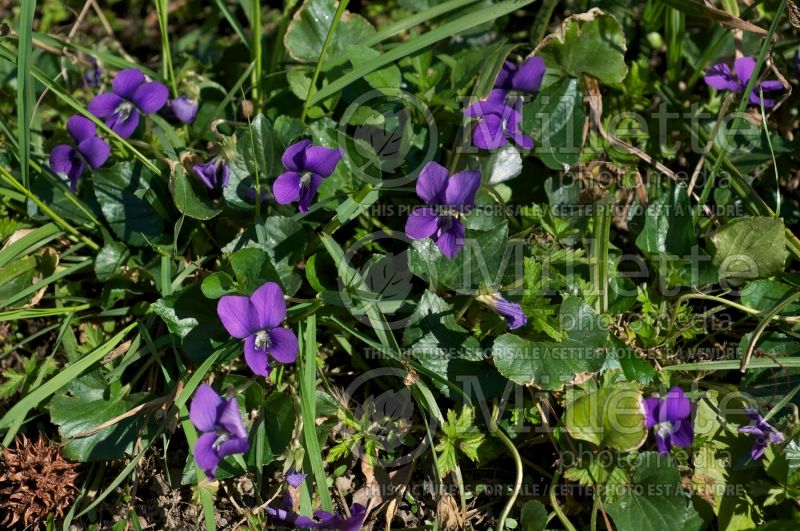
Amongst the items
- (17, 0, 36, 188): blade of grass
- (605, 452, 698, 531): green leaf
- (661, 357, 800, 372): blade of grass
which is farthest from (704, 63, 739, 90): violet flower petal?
(17, 0, 36, 188): blade of grass

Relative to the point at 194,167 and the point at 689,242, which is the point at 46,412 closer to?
the point at 194,167

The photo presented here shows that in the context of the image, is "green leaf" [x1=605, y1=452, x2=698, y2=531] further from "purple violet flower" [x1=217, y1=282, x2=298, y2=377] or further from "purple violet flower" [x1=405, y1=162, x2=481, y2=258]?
"purple violet flower" [x1=217, y1=282, x2=298, y2=377]

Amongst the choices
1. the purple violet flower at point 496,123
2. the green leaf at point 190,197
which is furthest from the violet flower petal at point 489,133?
the green leaf at point 190,197

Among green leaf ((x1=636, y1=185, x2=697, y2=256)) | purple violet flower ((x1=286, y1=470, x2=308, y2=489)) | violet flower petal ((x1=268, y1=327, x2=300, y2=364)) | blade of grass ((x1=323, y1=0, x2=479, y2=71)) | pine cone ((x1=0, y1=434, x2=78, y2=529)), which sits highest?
blade of grass ((x1=323, y1=0, x2=479, y2=71))

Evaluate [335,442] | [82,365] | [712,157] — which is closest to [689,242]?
[712,157]

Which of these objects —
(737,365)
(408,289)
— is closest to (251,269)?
(408,289)

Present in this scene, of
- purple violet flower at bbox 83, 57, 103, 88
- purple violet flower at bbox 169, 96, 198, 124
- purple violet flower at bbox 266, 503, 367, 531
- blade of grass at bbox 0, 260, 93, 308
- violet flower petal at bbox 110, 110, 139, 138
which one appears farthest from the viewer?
purple violet flower at bbox 83, 57, 103, 88
